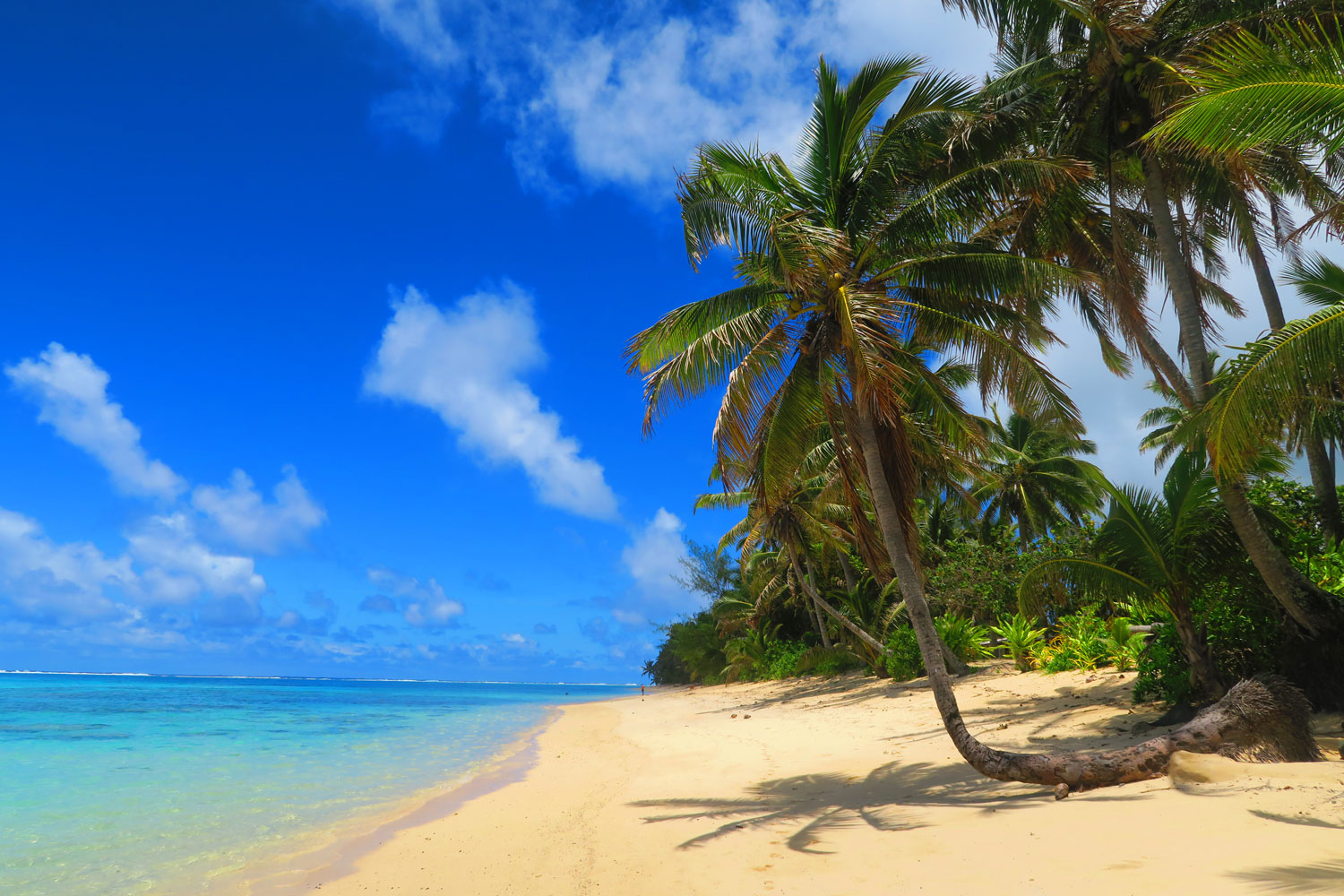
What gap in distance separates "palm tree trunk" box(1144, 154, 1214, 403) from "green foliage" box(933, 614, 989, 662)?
1122 cm

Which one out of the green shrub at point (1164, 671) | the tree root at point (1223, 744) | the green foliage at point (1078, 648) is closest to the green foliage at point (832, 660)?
the green foliage at point (1078, 648)

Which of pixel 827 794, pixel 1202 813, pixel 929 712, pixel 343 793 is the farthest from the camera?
pixel 929 712

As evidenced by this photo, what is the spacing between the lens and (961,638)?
19.2 m

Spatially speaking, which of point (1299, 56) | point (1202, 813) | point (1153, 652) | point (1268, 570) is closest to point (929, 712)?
point (1153, 652)

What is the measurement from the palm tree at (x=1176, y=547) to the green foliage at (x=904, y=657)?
10615 millimetres

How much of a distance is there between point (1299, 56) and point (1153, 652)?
723 centimetres

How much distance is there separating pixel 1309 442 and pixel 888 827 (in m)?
10.1

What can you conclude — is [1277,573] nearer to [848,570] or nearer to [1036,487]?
[848,570]

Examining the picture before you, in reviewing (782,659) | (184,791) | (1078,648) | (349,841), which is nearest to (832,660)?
(782,659)

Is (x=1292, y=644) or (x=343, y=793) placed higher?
(x=1292, y=644)

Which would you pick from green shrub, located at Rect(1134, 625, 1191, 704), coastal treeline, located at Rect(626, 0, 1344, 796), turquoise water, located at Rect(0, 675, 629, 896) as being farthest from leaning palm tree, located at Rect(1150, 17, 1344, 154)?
turquoise water, located at Rect(0, 675, 629, 896)

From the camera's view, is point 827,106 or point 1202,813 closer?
point 1202,813

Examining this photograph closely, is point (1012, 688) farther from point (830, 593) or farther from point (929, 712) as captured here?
point (830, 593)

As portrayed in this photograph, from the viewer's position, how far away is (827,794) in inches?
303
